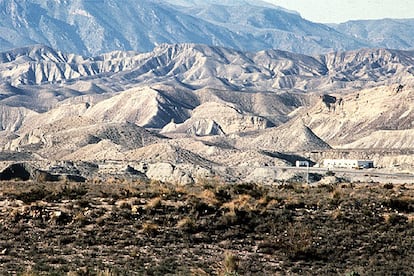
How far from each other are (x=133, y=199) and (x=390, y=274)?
9563 millimetres

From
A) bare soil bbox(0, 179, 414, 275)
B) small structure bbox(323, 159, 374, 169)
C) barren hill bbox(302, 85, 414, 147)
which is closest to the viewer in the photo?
bare soil bbox(0, 179, 414, 275)

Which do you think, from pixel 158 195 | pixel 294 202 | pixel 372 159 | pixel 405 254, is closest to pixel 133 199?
pixel 158 195

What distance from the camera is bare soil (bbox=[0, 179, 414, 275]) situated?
62.5 feet

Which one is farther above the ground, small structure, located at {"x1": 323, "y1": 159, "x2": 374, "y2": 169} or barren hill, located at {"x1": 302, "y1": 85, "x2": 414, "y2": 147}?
small structure, located at {"x1": 323, "y1": 159, "x2": 374, "y2": 169}

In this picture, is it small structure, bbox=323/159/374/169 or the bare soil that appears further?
small structure, bbox=323/159/374/169

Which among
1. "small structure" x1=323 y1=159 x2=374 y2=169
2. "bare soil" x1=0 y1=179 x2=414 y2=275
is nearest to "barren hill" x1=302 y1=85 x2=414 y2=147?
"small structure" x1=323 y1=159 x2=374 y2=169

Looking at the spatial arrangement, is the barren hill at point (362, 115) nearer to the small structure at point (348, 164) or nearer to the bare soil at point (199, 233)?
the small structure at point (348, 164)

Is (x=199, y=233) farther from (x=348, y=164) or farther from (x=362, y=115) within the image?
(x=362, y=115)

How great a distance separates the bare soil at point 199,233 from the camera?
19.1 m

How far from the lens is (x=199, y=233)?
71.9 feet

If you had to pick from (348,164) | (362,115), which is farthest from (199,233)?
(362,115)

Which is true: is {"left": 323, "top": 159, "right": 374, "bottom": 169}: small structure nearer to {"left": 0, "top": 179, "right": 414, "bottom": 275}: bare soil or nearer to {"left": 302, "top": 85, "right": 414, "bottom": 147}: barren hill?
{"left": 302, "top": 85, "right": 414, "bottom": 147}: barren hill

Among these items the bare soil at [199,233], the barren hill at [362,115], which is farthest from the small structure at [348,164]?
the bare soil at [199,233]

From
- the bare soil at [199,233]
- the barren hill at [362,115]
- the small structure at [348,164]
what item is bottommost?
the barren hill at [362,115]
